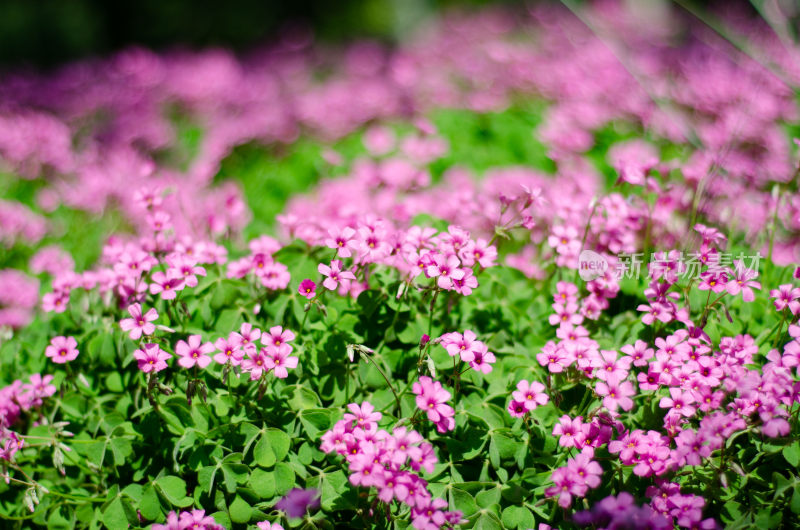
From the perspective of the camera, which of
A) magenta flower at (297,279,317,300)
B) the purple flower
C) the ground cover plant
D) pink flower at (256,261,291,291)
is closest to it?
the purple flower

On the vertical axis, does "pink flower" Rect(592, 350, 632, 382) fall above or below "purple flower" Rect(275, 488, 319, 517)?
above

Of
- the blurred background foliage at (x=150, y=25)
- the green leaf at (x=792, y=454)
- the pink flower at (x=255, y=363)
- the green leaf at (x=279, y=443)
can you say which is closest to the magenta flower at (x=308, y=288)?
the pink flower at (x=255, y=363)

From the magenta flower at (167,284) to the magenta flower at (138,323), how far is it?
0.09m

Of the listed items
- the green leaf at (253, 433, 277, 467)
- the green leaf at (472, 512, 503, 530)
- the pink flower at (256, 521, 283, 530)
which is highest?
the green leaf at (253, 433, 277, 467)

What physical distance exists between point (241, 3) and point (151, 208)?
41.8 ft

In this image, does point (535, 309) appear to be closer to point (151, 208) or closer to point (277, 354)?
point (277, 354)

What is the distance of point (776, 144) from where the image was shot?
381 cm

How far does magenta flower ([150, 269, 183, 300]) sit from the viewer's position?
213 centimetres

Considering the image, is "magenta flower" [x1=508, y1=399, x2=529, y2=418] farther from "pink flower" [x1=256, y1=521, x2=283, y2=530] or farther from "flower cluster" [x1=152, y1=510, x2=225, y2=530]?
"flower cluster" [x1=152, y1=510, x2=225, y2=530]

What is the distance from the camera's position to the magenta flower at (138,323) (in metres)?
2.01

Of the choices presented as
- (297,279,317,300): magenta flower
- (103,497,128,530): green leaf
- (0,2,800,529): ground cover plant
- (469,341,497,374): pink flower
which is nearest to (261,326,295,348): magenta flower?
(0,2,800,529): ground cover plant

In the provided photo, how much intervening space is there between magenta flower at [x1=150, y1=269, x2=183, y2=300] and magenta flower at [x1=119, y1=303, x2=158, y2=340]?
87mm

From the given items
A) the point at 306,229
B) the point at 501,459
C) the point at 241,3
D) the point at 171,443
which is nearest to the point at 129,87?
the point at 306,229

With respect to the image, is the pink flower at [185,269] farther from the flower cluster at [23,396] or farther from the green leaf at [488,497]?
the green leaf at [488,497]
